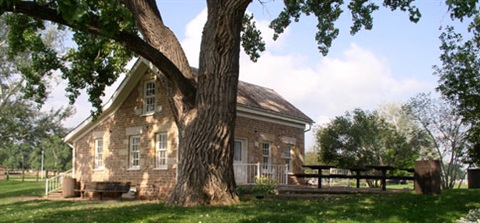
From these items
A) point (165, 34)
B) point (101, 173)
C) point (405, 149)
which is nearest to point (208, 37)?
point (165, 34)

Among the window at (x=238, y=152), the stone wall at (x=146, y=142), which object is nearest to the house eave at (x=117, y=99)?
the stone wall at (x=146, y=142)

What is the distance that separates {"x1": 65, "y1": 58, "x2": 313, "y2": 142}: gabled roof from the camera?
1928 cm

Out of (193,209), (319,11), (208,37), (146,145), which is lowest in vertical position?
(193,209)

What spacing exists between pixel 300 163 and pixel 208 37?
11.2 metres

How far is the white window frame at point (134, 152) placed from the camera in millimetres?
19806

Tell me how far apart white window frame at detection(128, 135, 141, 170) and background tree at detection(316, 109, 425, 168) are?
373 inches

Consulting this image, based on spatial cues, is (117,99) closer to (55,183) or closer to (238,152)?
(238,152)

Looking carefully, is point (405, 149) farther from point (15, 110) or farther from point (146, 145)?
point (15, 110)

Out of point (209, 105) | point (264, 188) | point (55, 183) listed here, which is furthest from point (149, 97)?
point (209, 105)

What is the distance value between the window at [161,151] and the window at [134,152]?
1.24m

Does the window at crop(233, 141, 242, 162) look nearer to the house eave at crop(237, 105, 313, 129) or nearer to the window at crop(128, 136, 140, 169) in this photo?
the house eave at crop(237, 105, 313, 129)

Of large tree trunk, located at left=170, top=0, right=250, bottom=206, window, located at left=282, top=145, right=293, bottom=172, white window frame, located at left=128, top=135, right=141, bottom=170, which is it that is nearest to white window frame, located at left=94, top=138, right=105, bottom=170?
white window frame, located at left=128, top=135, right=141, bottom=170

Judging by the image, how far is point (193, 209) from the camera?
418 inches

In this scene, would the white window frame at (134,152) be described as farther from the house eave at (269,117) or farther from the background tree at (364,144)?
the background tree at (364,144)
